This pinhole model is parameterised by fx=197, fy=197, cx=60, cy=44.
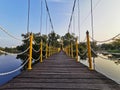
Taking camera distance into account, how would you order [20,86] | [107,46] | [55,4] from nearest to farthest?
[20,86] < [107,46] < [55,4]

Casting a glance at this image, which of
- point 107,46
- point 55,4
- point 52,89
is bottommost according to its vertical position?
point 52,89

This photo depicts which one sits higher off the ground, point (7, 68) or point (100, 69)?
point (7, 68)

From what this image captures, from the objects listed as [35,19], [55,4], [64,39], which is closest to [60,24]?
[55,4]

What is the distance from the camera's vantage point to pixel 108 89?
2.46 metres

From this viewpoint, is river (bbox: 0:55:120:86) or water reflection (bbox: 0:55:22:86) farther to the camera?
river (bbox: 0:55:120:86)

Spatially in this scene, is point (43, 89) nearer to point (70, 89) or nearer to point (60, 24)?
point (70, 89)

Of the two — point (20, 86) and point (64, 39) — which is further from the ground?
point (64, 39)

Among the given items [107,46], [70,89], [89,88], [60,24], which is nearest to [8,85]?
[70,89]

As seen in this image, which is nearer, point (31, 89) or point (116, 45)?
point (31, 89)

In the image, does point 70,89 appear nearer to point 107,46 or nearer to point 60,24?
point 107,46

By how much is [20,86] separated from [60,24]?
2427 cm

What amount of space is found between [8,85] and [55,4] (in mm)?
19319

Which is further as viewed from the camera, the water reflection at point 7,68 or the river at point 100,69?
the river at point 100,69

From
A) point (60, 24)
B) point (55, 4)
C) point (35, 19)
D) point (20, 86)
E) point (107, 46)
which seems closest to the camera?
point (20, 86)
